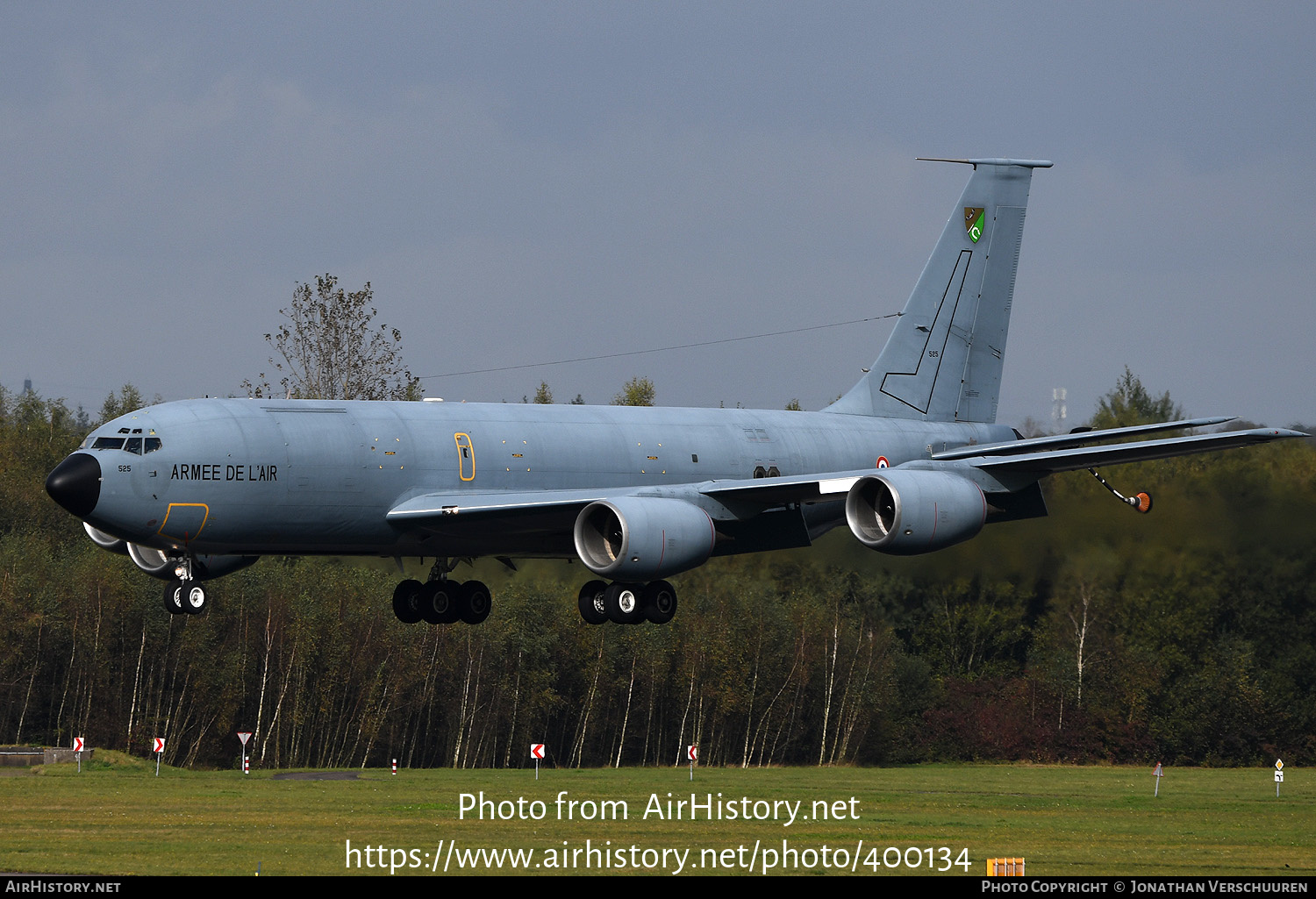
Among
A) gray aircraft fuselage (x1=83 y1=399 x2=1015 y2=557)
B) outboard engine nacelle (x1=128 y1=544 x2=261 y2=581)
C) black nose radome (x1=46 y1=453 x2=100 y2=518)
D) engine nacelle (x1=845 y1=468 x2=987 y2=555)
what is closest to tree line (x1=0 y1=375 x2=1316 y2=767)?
gray aircraft fuselage (x1=83 y1=399 x2=1015 y2=557)

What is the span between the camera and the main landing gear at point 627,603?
36938 mm

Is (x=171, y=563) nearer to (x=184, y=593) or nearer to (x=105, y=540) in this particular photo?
(x=184, y=593)

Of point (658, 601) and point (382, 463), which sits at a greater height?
point (382, 463)

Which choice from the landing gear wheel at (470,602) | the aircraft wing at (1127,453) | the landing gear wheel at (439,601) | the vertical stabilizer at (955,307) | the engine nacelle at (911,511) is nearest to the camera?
the aircraft wing at (1127,453)

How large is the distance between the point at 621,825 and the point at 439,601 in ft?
35.9

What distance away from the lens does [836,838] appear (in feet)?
149

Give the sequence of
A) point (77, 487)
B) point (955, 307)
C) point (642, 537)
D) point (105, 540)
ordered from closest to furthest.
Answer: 1. point (77, 487)
2. point (642, 537)
3. point (105, 540)
4. point (955, 307)

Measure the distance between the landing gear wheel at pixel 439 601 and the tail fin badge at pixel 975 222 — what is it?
17.0 m

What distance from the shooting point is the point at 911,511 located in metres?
35.2

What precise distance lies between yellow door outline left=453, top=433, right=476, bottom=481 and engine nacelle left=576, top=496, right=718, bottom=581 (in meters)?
2.89

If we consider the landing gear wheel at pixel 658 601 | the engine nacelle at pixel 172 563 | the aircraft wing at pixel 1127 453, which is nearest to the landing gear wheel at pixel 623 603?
the landing gear wheel at pixel 658 601

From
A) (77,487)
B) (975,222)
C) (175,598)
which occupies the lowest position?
(175,598)

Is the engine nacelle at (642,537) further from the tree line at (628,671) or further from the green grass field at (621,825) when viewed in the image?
the tree line at (628,671)

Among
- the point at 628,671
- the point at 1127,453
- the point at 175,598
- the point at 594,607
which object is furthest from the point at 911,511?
the point at 628,671
